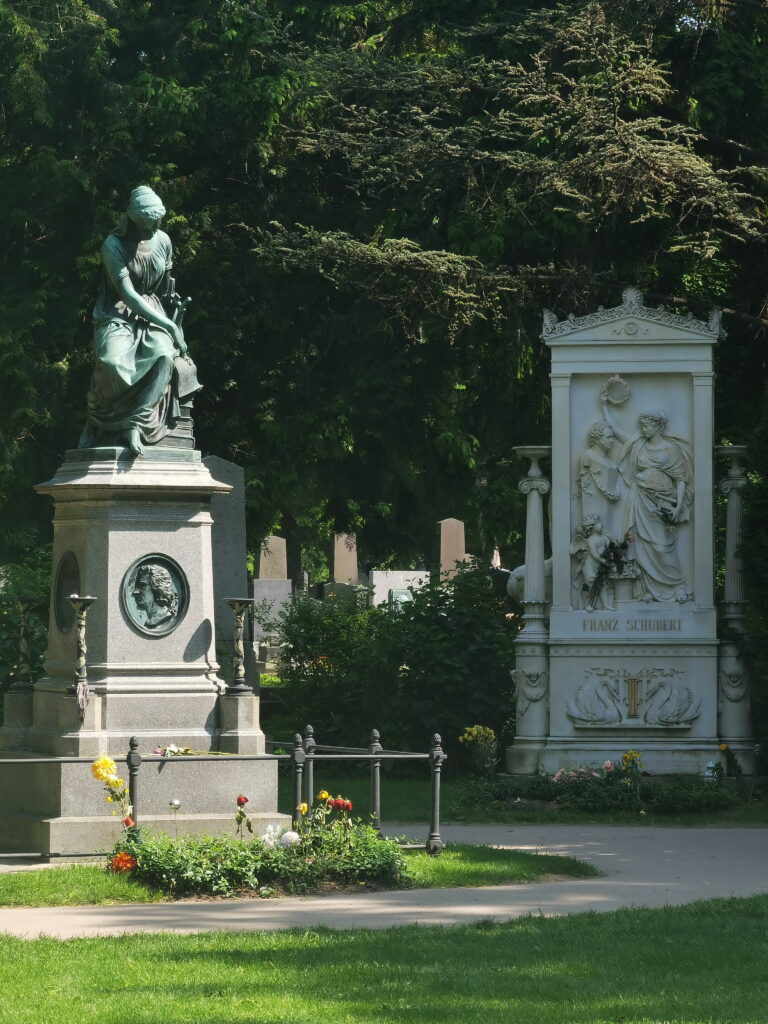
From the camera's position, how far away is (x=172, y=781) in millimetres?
13523

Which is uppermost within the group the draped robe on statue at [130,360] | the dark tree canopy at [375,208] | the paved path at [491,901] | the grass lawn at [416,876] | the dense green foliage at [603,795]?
the dark tree canopy at [375,208]

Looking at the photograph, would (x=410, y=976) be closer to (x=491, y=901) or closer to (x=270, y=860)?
(x=491, y=901)

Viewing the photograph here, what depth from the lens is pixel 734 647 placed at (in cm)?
1916

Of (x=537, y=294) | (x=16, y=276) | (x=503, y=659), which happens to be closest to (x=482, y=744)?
(x=503, y=659)

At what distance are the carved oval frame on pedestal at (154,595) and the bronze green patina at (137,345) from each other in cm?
93

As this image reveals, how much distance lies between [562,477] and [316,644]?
18.1ft

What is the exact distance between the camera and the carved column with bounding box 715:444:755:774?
62.4 feet

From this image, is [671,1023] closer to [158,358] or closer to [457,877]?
[457,877]

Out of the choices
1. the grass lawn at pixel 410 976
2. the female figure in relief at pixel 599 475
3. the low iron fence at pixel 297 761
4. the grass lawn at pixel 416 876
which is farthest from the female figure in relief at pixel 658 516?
the grass lawn at pixel 410 976

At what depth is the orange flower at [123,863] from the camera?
12172 millimetres

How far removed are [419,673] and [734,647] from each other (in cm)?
400

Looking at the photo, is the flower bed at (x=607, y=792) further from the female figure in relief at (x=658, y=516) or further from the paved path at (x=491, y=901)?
the paved path at (x=491, y=901)

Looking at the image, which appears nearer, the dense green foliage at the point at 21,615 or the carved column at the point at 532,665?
the carved column at the point at 532,665

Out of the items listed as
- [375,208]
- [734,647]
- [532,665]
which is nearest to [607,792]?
[532,665]
